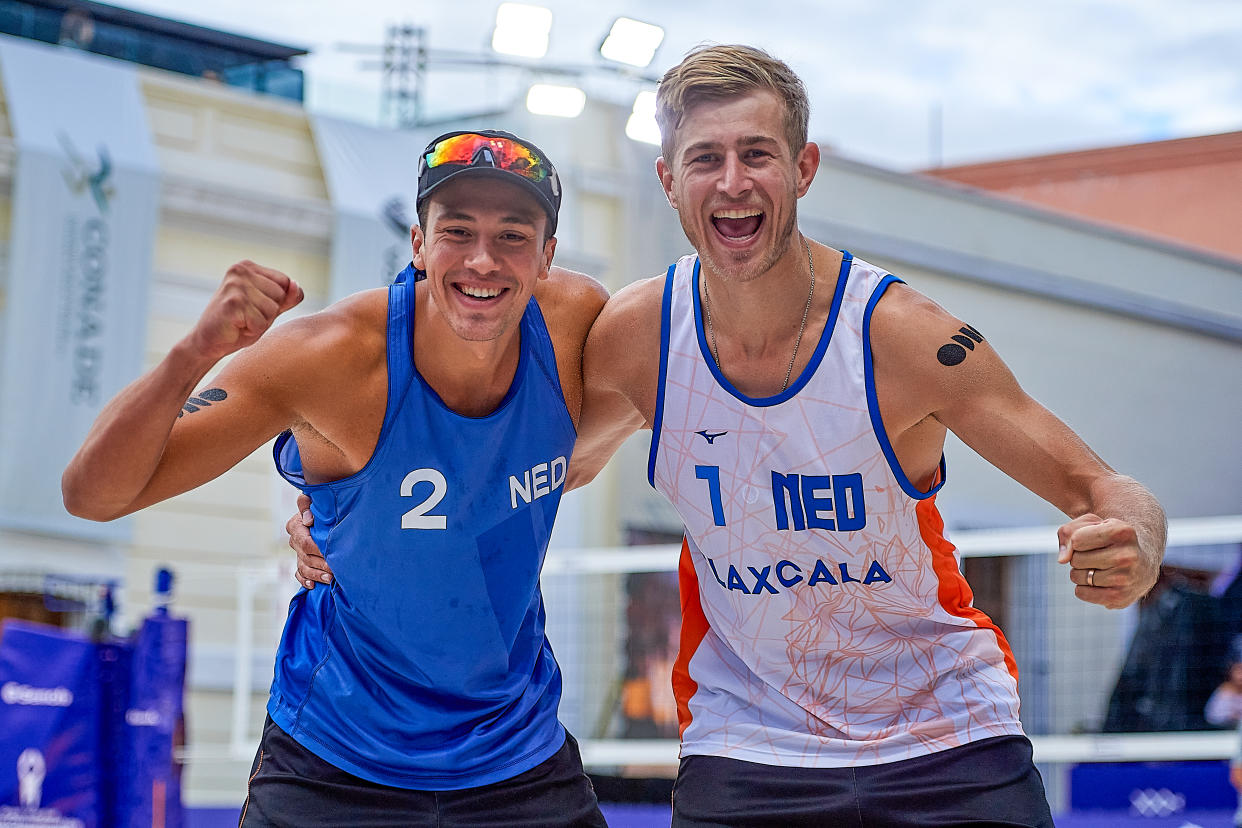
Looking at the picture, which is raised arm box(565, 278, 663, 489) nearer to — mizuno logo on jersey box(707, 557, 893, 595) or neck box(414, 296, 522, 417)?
neck box(414, 296, 522, 417)

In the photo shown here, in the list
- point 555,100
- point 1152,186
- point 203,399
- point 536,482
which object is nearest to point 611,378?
point 536,482

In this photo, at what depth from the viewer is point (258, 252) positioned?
10.7m

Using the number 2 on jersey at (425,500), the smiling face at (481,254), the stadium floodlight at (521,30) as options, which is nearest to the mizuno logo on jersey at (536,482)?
the number 2 on jersey at (425,500)

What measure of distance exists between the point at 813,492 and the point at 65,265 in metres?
7.93

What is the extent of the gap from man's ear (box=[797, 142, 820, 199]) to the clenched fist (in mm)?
1105

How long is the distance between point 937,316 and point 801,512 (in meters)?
0.47

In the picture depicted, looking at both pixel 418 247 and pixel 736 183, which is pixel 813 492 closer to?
pixel 736 183

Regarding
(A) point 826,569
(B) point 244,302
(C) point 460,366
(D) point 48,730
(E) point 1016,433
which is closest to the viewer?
(B) point 244,302

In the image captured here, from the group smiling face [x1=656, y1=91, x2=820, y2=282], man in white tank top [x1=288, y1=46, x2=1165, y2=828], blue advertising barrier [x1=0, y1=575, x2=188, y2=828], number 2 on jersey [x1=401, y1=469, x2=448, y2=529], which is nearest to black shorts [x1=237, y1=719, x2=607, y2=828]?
man in white tank top [x1=288, y1=46, x2=1165, y2=828]

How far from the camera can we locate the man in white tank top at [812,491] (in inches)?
102

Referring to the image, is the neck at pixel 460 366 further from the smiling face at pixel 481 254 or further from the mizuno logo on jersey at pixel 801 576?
the mizuno logo on jersey at pixel 801 576

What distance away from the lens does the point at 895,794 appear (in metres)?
2.59

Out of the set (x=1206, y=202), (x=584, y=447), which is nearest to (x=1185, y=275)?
(x=1206, y=202)

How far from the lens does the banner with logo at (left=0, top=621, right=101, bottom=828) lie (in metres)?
5.82
